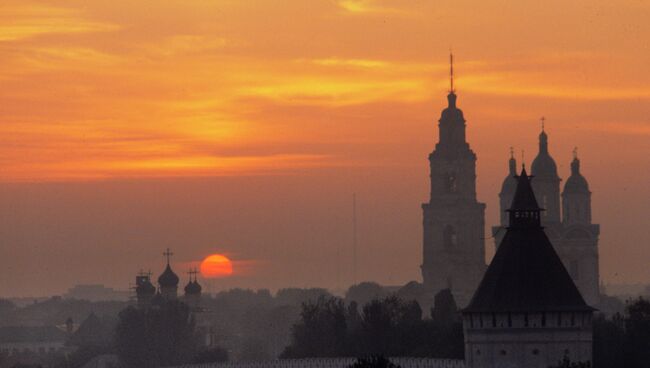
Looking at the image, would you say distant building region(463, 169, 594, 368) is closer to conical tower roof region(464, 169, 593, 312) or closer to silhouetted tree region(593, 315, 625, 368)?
conical tower roof region(464, 169, 593, 312)

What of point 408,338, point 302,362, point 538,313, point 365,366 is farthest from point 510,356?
point 408,338

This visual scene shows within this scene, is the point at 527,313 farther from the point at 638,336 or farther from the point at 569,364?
the point at 638,336

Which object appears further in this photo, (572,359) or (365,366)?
(572,359)

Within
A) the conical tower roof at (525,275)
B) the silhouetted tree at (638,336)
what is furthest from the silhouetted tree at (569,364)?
the silhouetted tree at (638,336)

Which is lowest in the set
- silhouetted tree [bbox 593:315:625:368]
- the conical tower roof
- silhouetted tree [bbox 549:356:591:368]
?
silhouetted tree [bbox 549:356:591:368]

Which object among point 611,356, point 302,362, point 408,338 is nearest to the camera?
point 611,356

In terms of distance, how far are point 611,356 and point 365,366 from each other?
39478mm

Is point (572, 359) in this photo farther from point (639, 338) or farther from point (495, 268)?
point (639, 338)

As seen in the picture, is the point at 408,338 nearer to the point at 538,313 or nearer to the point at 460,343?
the point at 460,343

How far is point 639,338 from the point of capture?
6772 inches

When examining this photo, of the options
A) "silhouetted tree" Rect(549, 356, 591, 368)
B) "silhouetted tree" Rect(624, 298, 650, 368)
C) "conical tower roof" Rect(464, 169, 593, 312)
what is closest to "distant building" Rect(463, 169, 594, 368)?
"conical tower roof" Rect(464, 169, 593, 312)

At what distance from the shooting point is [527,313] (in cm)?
14712

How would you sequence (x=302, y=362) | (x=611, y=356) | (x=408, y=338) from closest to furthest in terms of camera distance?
(x=611, y=356) < (x=302, y=362) < (x=408, y=338)

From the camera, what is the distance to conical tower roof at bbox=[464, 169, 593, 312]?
148 meters
